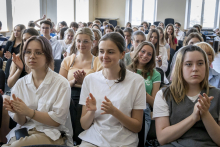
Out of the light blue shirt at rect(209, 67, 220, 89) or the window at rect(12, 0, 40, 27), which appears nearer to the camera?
the light blue shirt at rect(209, 67, 220, 89)

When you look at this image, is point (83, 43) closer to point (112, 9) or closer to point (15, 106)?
point (15, 106)

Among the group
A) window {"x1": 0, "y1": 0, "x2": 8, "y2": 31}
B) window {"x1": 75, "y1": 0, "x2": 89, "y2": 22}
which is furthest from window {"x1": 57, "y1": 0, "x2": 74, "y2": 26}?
window {"x1": 0, "y1": 0, "x2": 8, "y2": 31}

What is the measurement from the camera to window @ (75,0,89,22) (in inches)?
452

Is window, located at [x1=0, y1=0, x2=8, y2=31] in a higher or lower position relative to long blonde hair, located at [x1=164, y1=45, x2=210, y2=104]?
higher

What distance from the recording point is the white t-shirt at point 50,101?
1.57 m

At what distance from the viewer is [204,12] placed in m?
12.7

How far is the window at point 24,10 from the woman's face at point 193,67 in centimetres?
703

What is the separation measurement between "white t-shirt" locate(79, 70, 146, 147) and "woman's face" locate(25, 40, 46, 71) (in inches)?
16.4

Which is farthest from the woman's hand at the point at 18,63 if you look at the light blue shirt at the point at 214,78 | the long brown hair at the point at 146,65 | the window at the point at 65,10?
the window at the point at 65,10

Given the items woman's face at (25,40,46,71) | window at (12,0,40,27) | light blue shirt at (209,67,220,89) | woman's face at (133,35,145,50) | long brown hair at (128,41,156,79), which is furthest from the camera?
window at (12,0,40,27)

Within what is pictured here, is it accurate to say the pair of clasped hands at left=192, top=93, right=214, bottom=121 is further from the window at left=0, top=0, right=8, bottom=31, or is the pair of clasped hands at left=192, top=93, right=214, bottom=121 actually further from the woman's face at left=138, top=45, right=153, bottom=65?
the window at left=0, top=0, right=8, bottom=31

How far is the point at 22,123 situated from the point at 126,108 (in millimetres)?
772

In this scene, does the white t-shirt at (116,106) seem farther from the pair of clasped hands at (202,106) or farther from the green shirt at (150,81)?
the green shirt at (150,81)

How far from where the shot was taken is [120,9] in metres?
13.3
